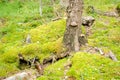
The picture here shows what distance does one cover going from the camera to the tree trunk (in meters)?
7.28

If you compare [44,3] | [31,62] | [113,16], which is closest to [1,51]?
[31,62]

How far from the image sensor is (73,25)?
7297 millimetres

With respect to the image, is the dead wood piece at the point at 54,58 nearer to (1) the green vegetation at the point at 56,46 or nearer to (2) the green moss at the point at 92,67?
(1) the green vegetation at the point at 56,46

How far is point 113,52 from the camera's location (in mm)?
8023

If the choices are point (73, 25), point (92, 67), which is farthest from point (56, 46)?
point (92, 67)

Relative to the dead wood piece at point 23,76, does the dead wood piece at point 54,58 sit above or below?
above

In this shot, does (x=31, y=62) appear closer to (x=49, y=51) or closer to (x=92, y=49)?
(x=49, y=51)

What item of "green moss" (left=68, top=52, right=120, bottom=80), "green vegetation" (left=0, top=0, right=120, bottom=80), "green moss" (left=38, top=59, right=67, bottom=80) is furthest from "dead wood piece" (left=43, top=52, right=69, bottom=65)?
"green moss" (left=68, top=52, right=120, bottom=80)

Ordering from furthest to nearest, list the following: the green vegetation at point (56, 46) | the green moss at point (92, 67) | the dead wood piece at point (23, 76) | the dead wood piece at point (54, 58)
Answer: the dead wood piece at point (54, 58)
the dead wood piece at point (23, 76)
the green vegetation at point (56, 46)
the green moss at point (92, 67)

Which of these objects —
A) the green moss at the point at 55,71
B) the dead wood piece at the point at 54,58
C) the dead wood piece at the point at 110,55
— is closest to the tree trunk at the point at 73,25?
the dead wood piece at the point at 54,58

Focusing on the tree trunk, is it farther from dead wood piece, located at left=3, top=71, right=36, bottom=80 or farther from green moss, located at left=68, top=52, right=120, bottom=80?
dead wood piece, located at left=3, top=71, right=36, bottom=80

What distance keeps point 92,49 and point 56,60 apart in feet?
3.58

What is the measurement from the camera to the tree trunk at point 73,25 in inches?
287

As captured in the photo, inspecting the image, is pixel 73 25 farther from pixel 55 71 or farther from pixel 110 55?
pixel 55 71
